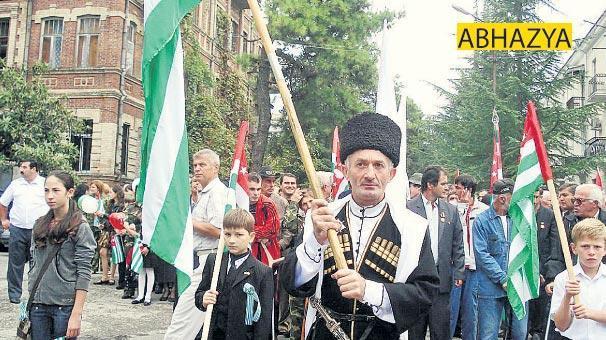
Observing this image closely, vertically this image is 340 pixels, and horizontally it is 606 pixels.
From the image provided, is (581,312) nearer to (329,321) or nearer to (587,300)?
(587,300)

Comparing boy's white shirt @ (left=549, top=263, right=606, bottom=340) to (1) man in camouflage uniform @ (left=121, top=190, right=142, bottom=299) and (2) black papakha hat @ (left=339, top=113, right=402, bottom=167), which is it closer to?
(2) black papakha hat @ (left=339, top=113, right=402, bottom=167)

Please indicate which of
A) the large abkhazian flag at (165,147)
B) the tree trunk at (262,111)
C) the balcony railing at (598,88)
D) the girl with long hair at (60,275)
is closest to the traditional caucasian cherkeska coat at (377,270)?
the large abkhazian flag at (165,147)

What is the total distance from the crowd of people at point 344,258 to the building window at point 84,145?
15431mm

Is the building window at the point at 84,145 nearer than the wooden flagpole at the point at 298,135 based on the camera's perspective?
No

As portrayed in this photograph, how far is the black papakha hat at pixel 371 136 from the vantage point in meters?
3.22

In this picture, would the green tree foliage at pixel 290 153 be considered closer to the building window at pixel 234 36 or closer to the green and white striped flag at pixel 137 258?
the building window at pixel 234 36

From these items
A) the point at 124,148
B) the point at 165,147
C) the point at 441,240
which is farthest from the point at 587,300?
the point at 124,148

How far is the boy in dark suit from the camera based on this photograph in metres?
5.30

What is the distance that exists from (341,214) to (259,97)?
80.3ft

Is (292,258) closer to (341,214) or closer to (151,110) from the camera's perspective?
(341,214)

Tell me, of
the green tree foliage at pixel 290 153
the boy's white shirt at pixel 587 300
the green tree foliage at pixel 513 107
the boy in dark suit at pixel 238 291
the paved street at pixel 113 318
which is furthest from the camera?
the green tree foliage at pixel 290 153

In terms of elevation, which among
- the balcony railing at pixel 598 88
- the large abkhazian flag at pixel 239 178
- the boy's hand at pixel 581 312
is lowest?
the boy's hand at pixel 581 312

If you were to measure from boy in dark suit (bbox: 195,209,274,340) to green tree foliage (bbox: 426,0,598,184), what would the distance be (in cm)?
2211

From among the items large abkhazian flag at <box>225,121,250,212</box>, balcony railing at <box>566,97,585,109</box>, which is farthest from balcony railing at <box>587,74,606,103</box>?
large abkhazian flag at <box>225,121,250,212</box>
